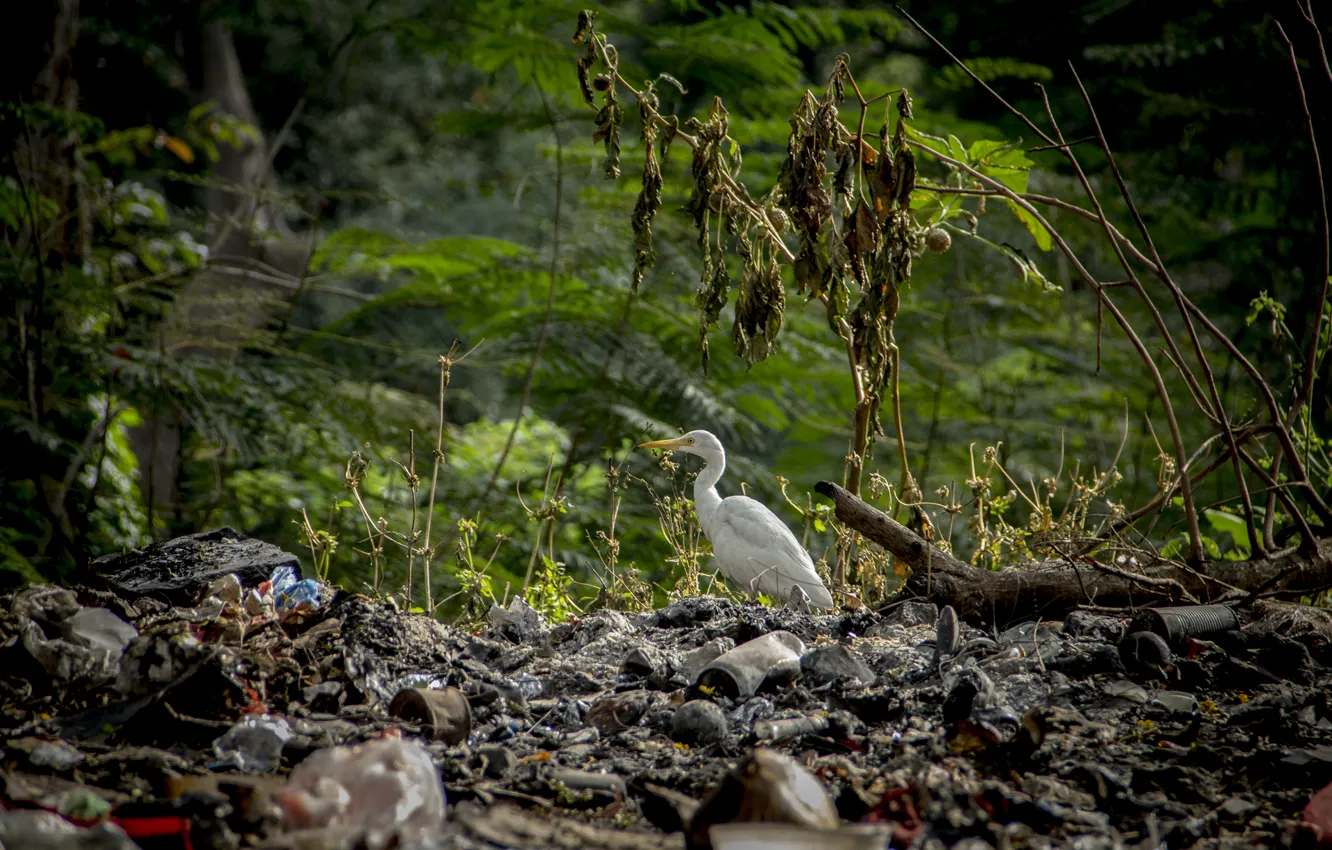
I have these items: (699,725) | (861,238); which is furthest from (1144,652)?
(861,238)

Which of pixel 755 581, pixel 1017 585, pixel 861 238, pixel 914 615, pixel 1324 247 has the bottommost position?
pixel 755 581

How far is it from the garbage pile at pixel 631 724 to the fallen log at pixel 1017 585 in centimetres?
7

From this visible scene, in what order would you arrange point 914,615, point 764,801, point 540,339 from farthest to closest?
1. point 540,339
2. point 914,615
3. point 764,801

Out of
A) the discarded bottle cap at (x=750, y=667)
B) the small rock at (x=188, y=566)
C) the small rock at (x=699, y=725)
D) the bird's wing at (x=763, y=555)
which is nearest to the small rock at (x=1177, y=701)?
the discarded bottle cap at (x=750, y=667)

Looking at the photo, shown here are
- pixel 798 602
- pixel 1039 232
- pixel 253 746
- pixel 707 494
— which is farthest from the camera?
pixel 707 494

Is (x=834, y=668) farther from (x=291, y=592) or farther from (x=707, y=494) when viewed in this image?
(x=707, y=494)

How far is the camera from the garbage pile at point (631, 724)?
5.24ft

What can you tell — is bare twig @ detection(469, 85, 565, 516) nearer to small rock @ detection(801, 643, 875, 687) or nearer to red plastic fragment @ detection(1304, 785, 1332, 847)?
small rock @ detection(801, 643, 875, 687)

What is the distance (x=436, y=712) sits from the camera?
6.88 ft

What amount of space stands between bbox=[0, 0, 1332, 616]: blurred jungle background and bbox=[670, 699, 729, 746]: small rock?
3.54 feet

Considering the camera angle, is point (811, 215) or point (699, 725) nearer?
point (699, 725)

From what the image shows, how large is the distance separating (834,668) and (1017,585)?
27.7 inches

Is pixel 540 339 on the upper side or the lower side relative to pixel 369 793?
upper

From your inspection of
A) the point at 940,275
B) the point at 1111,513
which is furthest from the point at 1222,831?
the point at 940,275
